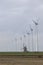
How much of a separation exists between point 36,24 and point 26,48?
2321 cm

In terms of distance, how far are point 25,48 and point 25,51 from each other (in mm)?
4830

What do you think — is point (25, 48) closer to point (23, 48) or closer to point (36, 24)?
point (23, 48)

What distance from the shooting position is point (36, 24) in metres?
83.9

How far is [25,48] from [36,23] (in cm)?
2315

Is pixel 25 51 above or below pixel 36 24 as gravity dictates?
below

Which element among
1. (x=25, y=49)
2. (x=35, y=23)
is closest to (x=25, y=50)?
(x=25, y=49)

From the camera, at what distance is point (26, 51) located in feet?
361

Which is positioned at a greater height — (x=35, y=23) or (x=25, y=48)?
(x=35, y=23)

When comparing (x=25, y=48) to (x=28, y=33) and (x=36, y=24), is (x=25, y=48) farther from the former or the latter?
(x=36, y=24)

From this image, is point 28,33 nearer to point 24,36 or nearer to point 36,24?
point 24,36

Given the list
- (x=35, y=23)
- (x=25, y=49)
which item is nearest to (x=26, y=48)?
(x=25, y=49)

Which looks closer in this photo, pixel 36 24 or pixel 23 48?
pixel 36 24

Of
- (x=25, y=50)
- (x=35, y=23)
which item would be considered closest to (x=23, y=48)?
(x=25, y=50)

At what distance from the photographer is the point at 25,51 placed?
357 ft
